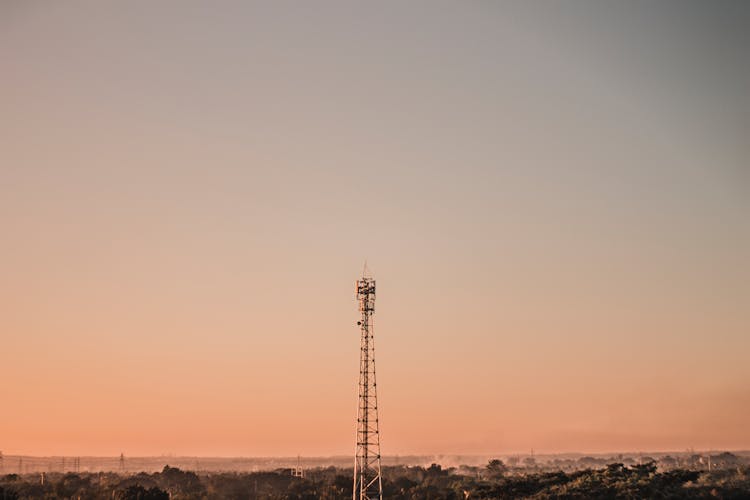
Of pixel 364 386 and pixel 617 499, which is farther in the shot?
pixel 617 499

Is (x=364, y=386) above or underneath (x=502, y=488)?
above

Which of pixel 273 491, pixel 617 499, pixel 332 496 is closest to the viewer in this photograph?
pixel 617 499

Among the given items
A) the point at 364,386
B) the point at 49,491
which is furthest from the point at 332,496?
the point at 364,386

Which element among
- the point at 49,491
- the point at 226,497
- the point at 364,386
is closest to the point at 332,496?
the point at 226,497

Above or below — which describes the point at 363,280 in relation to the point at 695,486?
above

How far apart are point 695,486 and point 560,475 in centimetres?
1578

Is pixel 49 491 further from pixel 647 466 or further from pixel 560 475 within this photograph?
pixel 647 466

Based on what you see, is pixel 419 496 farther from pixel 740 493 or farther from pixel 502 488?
pixel 740 493

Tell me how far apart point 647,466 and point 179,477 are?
87705 mm

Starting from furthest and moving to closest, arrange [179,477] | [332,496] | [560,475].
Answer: [179,477]
[332,496]
[560,475]

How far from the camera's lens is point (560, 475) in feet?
330

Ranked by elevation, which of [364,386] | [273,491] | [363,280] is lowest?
[273,491]


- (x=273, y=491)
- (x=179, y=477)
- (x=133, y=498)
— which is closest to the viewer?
(x=133, y=498)

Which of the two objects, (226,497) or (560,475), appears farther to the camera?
(226,497)
